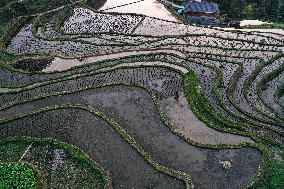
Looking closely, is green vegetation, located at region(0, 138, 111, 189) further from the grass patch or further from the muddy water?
the muddy water

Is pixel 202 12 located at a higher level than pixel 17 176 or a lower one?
lower

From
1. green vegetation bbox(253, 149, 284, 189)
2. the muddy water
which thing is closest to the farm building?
the muddy water

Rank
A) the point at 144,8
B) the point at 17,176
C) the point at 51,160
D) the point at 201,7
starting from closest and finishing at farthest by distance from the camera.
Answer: the point at 17,176 < the point at 51,160 < the point at 201,7 < the point at 144,8

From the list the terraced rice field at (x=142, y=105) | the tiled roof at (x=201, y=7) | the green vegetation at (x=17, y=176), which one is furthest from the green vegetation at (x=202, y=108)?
the tiled roof at (x=201, y=7)

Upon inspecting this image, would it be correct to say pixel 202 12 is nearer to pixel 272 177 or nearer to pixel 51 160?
pixel 272 177

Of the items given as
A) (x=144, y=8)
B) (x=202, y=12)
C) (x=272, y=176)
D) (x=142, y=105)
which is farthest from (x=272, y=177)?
(x=144, y=8)

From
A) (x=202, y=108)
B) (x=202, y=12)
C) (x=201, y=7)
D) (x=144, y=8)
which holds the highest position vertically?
(x=202, y=108)
